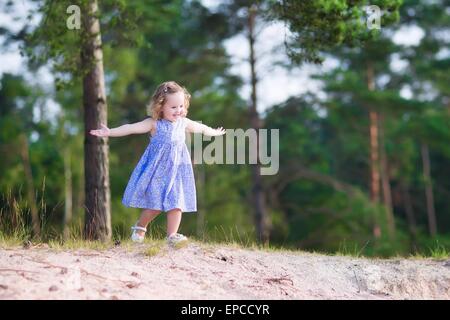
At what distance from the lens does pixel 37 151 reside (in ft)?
76.6

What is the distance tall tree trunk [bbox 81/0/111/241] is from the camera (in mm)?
7793

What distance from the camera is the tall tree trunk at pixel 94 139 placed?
7793mm

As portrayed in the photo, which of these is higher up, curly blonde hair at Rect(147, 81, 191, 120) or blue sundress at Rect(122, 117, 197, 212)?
curly blonde hair at Rect(147, 81, 191, 120)

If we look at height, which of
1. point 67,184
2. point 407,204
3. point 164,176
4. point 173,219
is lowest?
point 407,204

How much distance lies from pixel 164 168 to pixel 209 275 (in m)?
1.24

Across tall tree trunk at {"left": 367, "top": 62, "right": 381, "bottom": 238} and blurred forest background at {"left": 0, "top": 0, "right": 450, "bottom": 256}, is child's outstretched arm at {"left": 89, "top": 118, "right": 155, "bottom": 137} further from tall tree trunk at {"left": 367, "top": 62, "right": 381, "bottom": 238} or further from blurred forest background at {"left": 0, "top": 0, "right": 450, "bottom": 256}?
tall tree trunk at {"left": 367, "top": 62, "right": 381, "bottom": 238}

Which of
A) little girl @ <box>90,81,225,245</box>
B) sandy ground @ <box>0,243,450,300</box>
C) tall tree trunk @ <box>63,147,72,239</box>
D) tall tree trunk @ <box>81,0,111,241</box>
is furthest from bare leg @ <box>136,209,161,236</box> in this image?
tall tree trunk @ <box>63,147,72,239</box>

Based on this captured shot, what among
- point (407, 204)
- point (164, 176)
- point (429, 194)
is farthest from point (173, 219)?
point (407, 204)

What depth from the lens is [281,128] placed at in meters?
26.4

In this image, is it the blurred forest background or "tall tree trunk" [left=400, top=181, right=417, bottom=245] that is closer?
the blurred forest background

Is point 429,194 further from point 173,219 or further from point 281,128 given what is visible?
point 173,219
